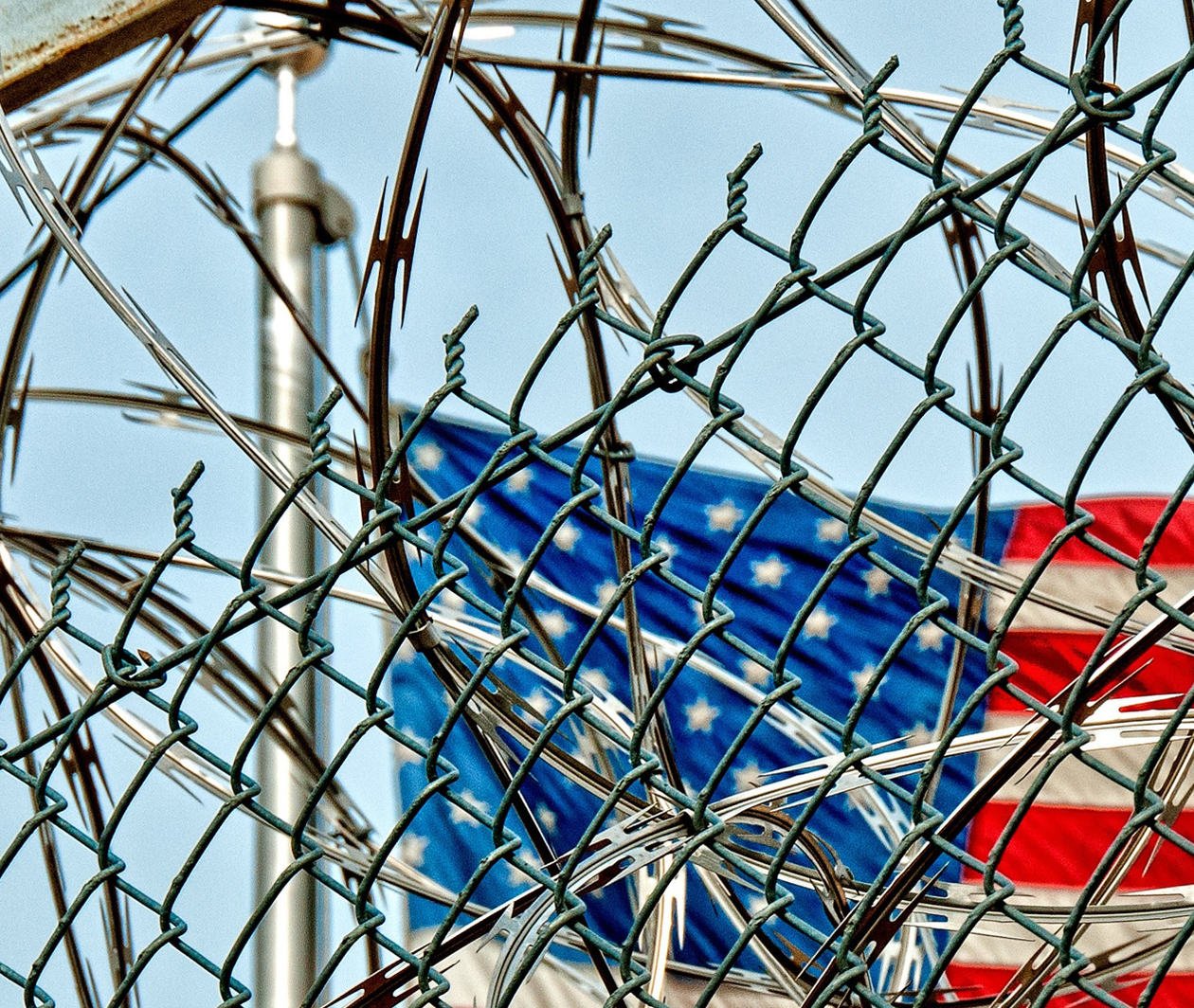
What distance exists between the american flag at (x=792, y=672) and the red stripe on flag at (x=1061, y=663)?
0.04 ft

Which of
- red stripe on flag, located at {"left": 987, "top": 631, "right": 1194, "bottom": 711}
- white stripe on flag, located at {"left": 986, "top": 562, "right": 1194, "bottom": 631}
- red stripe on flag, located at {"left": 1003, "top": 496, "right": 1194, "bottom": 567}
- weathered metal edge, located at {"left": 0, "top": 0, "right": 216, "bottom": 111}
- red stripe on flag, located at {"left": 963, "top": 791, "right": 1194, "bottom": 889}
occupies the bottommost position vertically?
weathered metal edge, located at {"left": 0, "top": 0, "right": 216, "bottom": 111}

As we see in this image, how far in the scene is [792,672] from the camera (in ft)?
29.1

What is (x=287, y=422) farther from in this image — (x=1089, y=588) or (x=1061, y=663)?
(x=1089, y=588)

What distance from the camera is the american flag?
8219 mm

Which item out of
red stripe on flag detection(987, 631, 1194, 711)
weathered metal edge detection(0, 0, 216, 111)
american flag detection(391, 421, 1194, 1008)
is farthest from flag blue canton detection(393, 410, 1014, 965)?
weathered metal edge detection(0, 0, 216, 111)

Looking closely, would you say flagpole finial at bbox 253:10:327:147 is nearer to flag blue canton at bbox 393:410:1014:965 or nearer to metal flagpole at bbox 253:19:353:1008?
metal flagpole at bbox 253:19:353:1008

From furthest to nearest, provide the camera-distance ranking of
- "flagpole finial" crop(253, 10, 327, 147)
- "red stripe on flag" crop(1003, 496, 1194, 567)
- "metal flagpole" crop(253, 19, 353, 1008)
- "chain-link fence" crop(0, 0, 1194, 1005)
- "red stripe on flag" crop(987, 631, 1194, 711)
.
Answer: "flagpole finial" crop(253, 10, 327, 147)
"red stripe on flag" crop(1003, 496, 1194, 567)
"red stripe on flag" crop(987, 631, 1194, 711)
"metal flagpole" crop(253, 19, 353, 1008)
"chain-link fence" crop(0, 0, 1194, 1005)

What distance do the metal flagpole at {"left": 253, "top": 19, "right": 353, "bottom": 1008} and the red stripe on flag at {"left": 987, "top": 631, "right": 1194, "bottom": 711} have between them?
312cm

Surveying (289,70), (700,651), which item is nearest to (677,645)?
(700,651)

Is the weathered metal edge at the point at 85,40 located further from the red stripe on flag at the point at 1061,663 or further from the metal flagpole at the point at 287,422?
the red stripe on flag at the point at 1061,663

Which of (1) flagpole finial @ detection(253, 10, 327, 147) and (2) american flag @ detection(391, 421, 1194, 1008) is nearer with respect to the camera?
(2) american flag @ detection(391, 421, 1194, 1008)

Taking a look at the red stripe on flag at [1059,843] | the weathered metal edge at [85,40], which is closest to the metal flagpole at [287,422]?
the red stripe on flag at [1059,843]

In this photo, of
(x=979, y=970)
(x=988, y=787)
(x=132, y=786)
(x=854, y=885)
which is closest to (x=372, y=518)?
(x=132, y=786)

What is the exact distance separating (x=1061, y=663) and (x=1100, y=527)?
4.05ft
